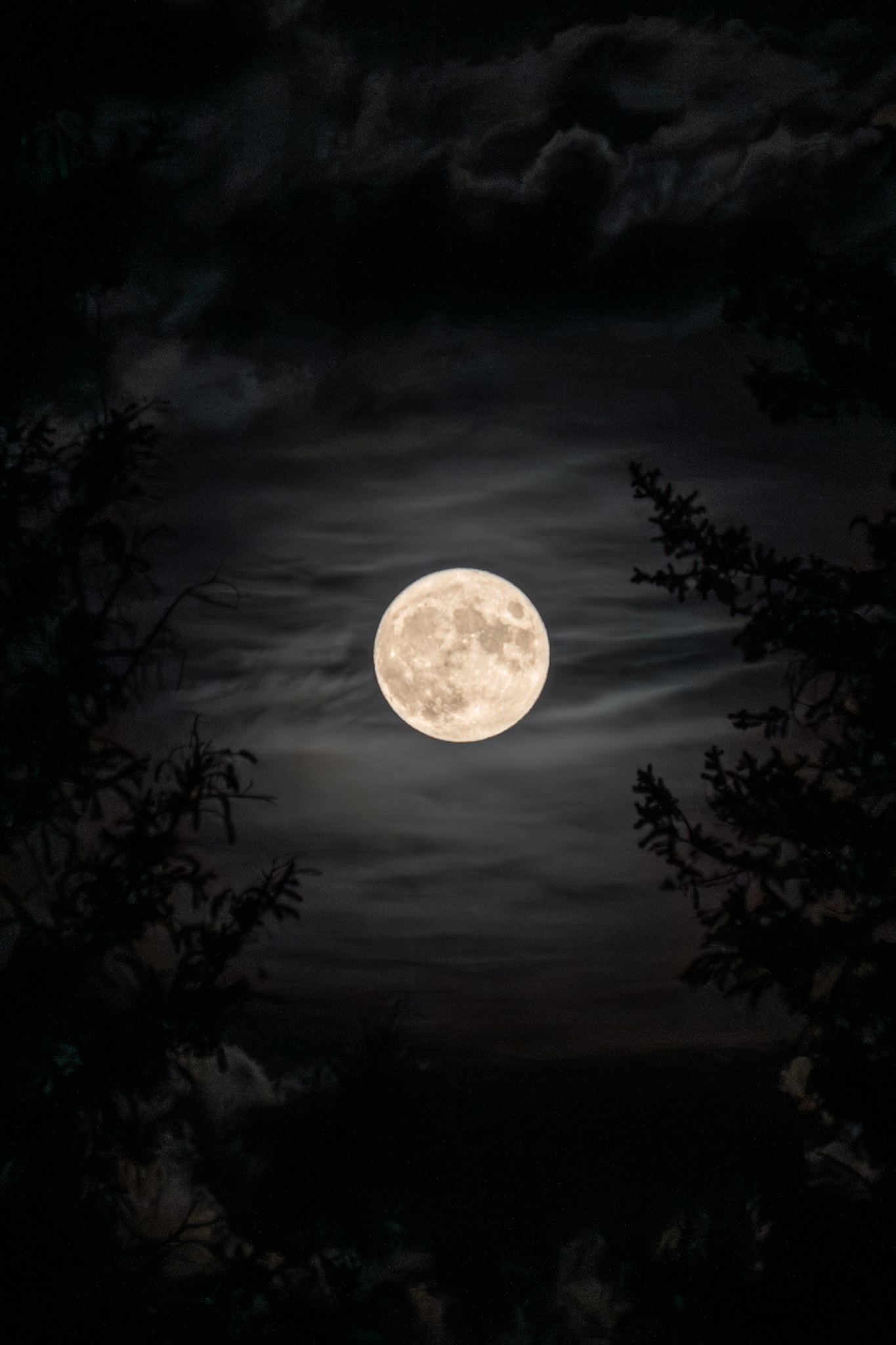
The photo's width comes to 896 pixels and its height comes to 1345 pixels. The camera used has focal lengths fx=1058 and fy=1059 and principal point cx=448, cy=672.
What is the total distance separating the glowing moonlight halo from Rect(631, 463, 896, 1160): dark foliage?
1.36 feet

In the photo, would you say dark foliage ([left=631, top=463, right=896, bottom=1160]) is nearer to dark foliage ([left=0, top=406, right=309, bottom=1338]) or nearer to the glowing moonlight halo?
the glowing moonlight halo

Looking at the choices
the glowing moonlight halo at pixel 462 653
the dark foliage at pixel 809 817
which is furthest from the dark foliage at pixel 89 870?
the dark foliage at pixel 809 817

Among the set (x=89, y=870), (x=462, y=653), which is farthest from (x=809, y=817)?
(x=89, y=870)

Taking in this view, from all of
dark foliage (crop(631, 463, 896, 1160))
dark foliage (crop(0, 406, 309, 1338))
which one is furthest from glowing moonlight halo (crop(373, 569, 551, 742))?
dark foliage (crop(0, 406, 309, 1338))

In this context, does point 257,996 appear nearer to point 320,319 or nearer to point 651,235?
point 320,319

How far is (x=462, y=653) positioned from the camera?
3.12 metres

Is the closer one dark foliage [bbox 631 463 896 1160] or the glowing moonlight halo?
dark foliage [bbox 631 463 896 1160]

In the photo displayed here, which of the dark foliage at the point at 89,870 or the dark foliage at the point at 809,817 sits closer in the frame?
the dark foliage at the point at 809,817

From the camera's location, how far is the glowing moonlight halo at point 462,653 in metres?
3.13

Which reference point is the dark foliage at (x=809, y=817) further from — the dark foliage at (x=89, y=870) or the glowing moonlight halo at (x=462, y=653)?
the dark foliage at (x=89, y=870)

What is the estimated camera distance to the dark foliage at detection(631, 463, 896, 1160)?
3.02 m

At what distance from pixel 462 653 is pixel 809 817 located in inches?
44.1

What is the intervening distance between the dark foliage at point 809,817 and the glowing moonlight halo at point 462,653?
0.41 metres

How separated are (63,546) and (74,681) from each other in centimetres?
44
